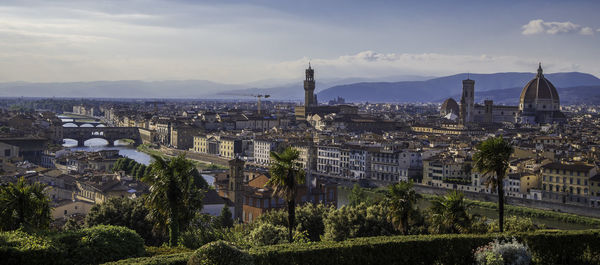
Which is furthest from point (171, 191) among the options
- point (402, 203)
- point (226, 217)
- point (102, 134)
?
point (102, 134)

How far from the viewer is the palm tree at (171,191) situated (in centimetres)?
1055

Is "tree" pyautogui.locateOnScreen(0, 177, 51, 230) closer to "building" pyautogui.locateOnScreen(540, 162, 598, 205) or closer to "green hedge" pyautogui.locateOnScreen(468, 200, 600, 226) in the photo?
"green hedge" pyautogui.locateOnScreen(468, 200, 600, 226)

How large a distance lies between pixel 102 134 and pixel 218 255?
65595 millimetres

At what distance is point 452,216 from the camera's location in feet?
41.0

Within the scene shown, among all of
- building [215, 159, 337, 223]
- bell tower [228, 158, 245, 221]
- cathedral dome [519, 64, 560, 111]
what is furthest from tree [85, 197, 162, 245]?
cathedral dome [519, 64, 560, 111]

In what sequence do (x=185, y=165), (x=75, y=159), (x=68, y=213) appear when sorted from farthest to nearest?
(x=75, y=159), (x=68, y=213), (x=185, y=165)

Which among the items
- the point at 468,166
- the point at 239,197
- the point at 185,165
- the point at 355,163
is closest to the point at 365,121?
the point at 355,163

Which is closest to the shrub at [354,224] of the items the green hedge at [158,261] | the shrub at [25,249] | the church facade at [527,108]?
the green hedge at [158,261]

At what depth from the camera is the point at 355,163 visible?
39219 mm

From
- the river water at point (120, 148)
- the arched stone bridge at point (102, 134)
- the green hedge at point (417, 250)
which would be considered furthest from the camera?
the arched stone bridge at point (102, 134)

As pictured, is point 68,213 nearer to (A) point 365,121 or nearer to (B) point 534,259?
(B) point 534,259

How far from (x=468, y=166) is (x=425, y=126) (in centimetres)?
3862

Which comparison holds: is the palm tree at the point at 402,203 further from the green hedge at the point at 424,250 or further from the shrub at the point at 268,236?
the green hedge at the point at 424,250

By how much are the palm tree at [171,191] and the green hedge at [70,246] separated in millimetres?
1348
